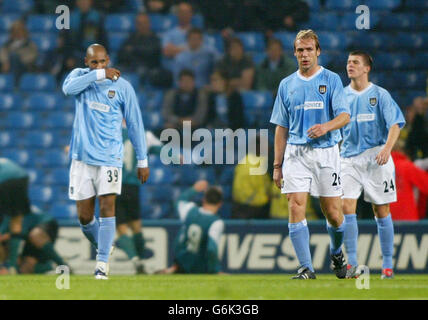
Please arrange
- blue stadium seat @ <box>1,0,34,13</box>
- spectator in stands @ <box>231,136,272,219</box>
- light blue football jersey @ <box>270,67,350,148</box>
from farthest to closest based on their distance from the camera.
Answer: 1. blue stadium seat @ <box>1,0,34,13</box>
2. spectator in stands @ <box>231,136,272,219</box>
3. light blue football jersey @ <box>270,67,350,148</box>

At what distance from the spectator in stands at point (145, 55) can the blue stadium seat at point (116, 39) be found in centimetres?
25

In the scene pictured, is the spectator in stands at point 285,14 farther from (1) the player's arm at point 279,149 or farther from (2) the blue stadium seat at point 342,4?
(1) the player's arm at point 279,149

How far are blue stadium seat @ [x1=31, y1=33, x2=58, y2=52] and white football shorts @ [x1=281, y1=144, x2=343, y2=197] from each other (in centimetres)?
636

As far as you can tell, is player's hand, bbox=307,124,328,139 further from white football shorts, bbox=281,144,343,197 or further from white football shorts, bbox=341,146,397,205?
white football shorts, bbox=341,146,397,205

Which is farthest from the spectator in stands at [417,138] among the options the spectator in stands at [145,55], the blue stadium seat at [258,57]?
the spectator in stands at [145,55]

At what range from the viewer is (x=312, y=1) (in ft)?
42.9

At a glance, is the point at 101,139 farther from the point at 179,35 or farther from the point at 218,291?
the point at 179,35

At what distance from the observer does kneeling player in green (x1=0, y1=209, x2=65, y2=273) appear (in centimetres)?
1071

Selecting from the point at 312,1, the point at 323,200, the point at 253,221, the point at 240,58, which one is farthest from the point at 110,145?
the point at 312,1

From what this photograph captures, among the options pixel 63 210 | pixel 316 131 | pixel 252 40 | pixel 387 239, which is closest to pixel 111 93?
pixel 316 131

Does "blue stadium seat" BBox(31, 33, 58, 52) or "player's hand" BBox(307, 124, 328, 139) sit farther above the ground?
"blue stadium seat" BBox(31, 33, 58, 52)

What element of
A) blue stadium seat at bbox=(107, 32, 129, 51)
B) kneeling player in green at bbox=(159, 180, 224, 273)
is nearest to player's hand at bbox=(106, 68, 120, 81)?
kneeling player in green at bbox=(159, 180, 224, 273)

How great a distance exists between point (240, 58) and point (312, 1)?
1552mm

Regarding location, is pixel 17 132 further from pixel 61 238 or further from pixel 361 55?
pixel 361 55
